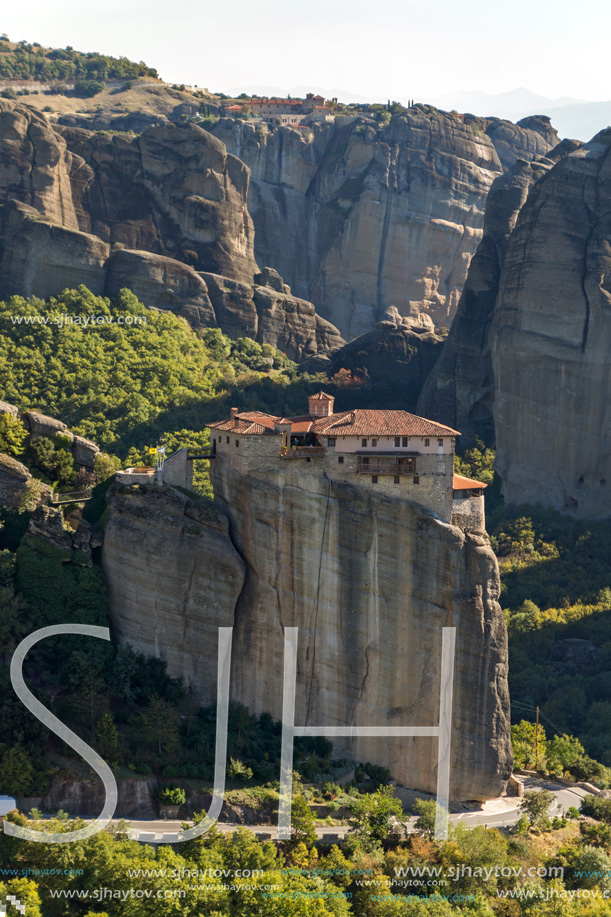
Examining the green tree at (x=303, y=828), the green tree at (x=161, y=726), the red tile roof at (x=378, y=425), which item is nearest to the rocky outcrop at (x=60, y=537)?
the green tree at (x=161, y=726)

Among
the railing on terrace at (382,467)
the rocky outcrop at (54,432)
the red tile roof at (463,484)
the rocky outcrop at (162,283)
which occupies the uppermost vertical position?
the rocky outcrop at (162,283)

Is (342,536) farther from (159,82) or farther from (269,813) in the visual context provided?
(159,82)

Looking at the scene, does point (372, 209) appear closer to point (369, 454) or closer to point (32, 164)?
point (32, 164)

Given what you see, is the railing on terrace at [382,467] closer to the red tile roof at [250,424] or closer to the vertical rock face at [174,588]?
the red tile roof at [250,424]

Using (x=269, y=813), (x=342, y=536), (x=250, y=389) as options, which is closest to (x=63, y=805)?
(x=269, y=813)

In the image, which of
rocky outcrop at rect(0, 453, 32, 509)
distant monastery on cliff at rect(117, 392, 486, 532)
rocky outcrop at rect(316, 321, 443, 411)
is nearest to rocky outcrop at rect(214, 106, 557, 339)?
rocky outcrop at rect(316, 321, 443, 411)

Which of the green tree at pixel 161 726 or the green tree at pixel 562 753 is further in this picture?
the green tree at pixel 562 753

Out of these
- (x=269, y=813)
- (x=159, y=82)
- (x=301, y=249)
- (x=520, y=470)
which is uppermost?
(x=159, y=82)
